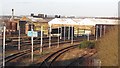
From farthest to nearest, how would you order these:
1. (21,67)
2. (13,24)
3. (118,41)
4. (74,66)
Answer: (13,24) < (74,66) < (21,67) < (118,41)

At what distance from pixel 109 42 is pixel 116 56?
2.78 feet

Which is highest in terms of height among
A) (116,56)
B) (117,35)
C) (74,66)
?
(117,35)

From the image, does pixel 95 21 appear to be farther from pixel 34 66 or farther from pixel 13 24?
pixel 34 66

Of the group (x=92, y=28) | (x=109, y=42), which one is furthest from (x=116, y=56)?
(x=92, y=28)

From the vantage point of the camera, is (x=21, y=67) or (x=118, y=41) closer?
(x=118, y=41)

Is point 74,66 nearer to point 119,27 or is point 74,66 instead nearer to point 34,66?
point 34,66

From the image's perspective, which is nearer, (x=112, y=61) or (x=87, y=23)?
(x=112, y=61)

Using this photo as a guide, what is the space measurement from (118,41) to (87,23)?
117ft


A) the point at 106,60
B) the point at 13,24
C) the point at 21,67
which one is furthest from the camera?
the point at 13,24

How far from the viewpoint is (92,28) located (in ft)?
141

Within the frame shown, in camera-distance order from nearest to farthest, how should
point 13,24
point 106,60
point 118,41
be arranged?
point 118,41, point 106,60, point 13,24

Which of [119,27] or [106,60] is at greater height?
[119,27]

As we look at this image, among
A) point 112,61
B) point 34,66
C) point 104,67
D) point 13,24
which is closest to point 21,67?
point 34,66

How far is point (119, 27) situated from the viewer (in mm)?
9305
